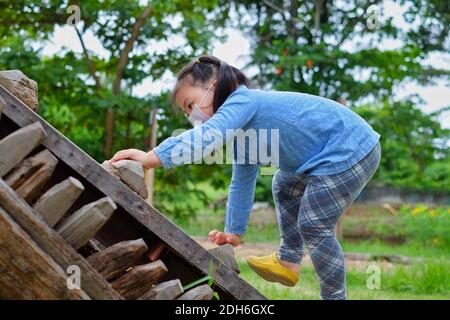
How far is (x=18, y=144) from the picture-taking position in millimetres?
1766

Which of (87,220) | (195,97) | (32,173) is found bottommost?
(87,220)

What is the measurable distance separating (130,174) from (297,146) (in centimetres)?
70

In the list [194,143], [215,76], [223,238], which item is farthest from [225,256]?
[215,76]

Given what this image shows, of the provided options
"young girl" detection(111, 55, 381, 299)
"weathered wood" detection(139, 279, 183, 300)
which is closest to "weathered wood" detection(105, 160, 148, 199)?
"young girl" detection(111, 55, 381, 299)

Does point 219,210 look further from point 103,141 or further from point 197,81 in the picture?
point 197,81

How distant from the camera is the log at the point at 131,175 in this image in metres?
2.08

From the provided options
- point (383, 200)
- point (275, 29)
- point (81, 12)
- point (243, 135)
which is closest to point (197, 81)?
point (243, 135)

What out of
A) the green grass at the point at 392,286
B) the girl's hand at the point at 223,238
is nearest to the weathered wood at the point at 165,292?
the girl's hand at the point at 223,238

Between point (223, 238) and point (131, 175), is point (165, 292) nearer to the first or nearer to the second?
point (131, 175)

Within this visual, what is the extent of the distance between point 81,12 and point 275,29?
3.78 m

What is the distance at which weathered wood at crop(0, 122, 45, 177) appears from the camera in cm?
175

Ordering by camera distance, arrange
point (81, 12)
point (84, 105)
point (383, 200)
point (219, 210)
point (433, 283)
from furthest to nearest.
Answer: point (383, 200), point (219, 210), point (84, 105), point (81, 12), point (433, 283)

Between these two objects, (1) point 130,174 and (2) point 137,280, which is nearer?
(2) point 137,280

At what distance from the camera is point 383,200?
1332 cm
